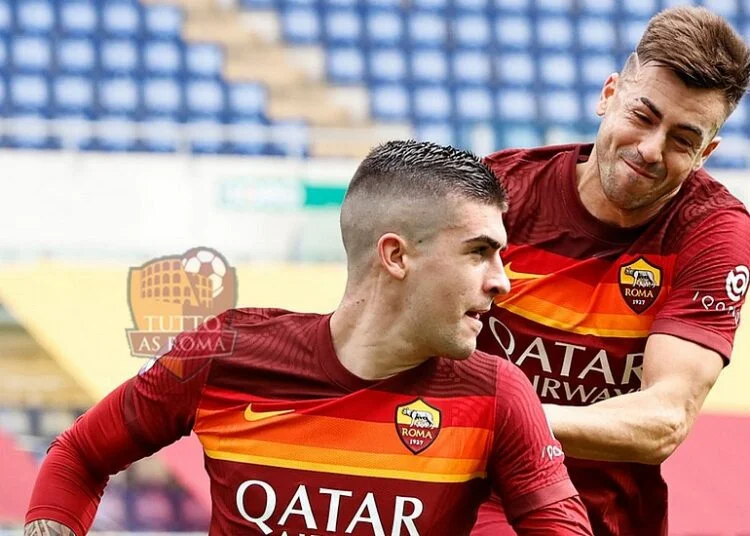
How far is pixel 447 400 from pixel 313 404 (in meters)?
0.24

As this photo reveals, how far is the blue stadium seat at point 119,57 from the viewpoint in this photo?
898 centimetres

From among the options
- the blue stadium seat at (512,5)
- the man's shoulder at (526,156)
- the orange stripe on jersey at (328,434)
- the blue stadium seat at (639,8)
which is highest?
the blue stadium seat at (512,5)

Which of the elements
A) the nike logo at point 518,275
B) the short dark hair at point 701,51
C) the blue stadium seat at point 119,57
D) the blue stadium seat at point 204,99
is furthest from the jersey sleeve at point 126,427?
the blue stadium seat at point 119,57

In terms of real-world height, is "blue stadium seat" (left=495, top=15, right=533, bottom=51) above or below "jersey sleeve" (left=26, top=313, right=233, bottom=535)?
above

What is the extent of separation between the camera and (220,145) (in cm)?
750

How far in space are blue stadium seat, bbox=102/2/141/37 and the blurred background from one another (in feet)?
0.05

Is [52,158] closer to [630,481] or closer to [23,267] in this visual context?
[23,267]

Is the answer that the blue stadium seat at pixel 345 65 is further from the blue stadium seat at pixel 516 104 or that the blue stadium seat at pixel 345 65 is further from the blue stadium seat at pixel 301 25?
the blue stadium seat at pixel 516 104

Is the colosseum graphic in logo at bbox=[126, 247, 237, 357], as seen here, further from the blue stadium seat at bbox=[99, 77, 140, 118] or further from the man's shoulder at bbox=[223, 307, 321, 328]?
the blue stadium seat at bbox=[99, 77, 140, 118]

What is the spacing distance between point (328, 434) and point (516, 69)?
752 cm

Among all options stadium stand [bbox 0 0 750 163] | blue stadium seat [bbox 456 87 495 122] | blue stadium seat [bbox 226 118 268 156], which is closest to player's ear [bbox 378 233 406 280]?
blue stadium seat [bbox 226 118 268 156]

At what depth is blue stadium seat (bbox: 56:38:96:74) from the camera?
8930mm

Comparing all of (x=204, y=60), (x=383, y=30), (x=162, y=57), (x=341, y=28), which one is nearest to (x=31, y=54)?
(x=162, y=57)

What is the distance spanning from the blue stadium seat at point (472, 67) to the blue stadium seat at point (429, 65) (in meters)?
0.09
